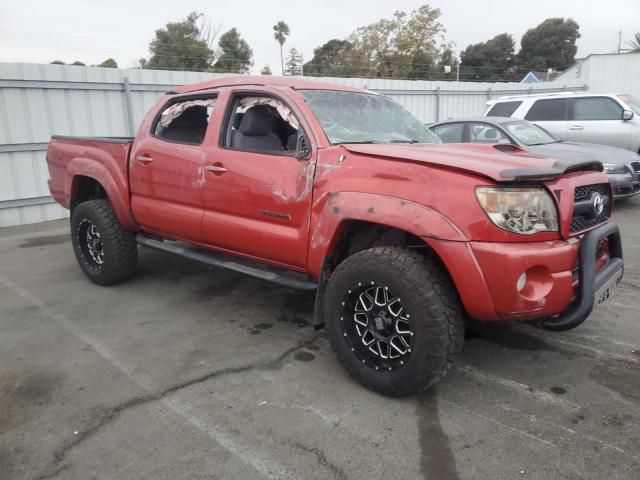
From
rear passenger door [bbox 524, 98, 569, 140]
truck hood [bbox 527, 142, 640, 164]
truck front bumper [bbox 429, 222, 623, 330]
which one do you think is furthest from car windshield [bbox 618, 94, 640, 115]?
truck front bumper [bbox 429, 222, 623, 330]

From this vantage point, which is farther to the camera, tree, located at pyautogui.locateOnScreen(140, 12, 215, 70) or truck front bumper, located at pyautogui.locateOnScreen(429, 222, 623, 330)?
tree, located at pyautogui.locateOnScreen(140, 12, 215, 70)

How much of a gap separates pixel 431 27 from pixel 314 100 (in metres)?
42.8

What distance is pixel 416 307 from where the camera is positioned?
2.68 metres

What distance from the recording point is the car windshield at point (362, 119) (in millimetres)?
3486

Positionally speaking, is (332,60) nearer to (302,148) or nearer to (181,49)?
(181,49)

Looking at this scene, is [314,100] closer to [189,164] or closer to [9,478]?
[189,164]

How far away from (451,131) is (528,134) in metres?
1.15

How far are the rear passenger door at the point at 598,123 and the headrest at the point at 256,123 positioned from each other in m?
8.24

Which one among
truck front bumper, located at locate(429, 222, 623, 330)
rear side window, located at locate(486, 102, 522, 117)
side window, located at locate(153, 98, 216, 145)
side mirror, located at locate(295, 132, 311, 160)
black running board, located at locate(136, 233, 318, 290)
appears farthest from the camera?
rear side window, located at locate(486, 102, 522, 117)

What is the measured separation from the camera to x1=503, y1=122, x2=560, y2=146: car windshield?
24.9 feet

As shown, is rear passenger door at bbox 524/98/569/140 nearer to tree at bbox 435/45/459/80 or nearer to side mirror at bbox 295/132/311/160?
side mirror at bbox 295/132/311/160

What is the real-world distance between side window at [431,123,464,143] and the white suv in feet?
8.69

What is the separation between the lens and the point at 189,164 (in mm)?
3980

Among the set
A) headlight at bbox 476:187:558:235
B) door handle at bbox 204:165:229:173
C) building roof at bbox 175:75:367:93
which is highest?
building roof at bbox 175:75:367:93
